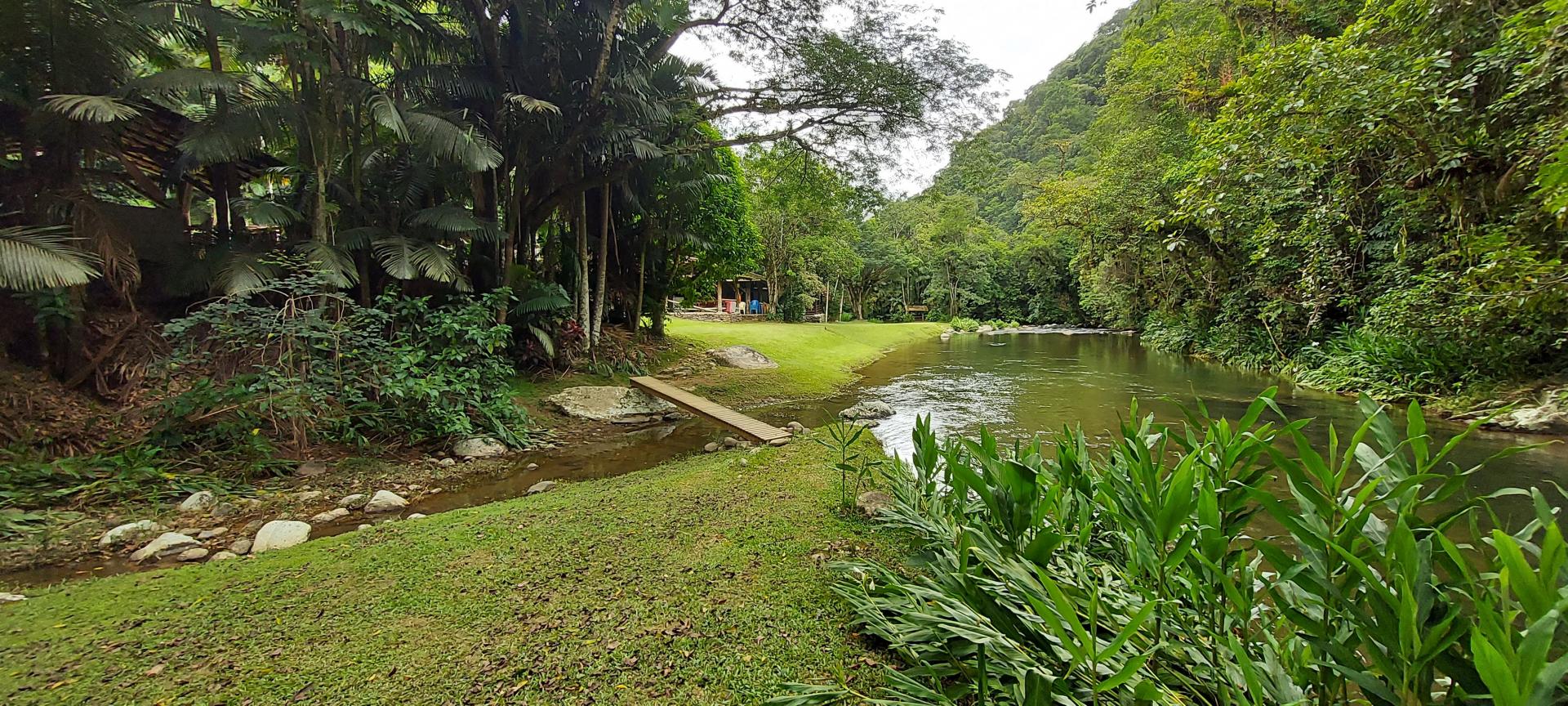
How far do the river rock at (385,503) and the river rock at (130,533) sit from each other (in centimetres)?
105

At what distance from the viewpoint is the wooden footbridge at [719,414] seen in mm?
5277

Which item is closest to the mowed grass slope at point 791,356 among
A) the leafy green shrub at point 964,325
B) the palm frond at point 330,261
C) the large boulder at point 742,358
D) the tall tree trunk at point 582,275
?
the large boulder at point 742,358

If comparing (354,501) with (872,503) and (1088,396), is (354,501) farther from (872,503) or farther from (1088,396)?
(1088,396)

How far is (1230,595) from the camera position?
47.6 inches

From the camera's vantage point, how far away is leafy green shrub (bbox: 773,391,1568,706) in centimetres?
92

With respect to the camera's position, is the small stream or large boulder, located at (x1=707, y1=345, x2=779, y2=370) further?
large boulder, located at (x1=707, y1=345, x2=779, y2=370)

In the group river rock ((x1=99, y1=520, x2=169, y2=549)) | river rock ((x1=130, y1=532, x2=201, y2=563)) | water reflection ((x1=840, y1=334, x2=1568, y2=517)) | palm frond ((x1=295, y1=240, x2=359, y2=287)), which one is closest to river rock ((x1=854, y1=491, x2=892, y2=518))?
water reflection ((x1=840, y1=334, x2=1568, y2=517))

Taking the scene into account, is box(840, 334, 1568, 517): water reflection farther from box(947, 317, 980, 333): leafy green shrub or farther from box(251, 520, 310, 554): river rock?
box(947, 317, 980, 333): leafy green shrub

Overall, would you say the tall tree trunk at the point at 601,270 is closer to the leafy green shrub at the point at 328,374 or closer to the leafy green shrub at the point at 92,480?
the leafy green shrub at the point at 328,374

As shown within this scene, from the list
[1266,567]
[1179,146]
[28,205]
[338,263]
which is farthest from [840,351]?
[28,205]

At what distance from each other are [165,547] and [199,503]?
675 millimetres

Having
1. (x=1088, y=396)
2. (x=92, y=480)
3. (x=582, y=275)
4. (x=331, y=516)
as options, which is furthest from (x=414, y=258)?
(x=1088, y=396)

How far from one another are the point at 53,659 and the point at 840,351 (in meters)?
14.0

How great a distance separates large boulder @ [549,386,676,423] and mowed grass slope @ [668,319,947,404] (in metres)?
1.19
